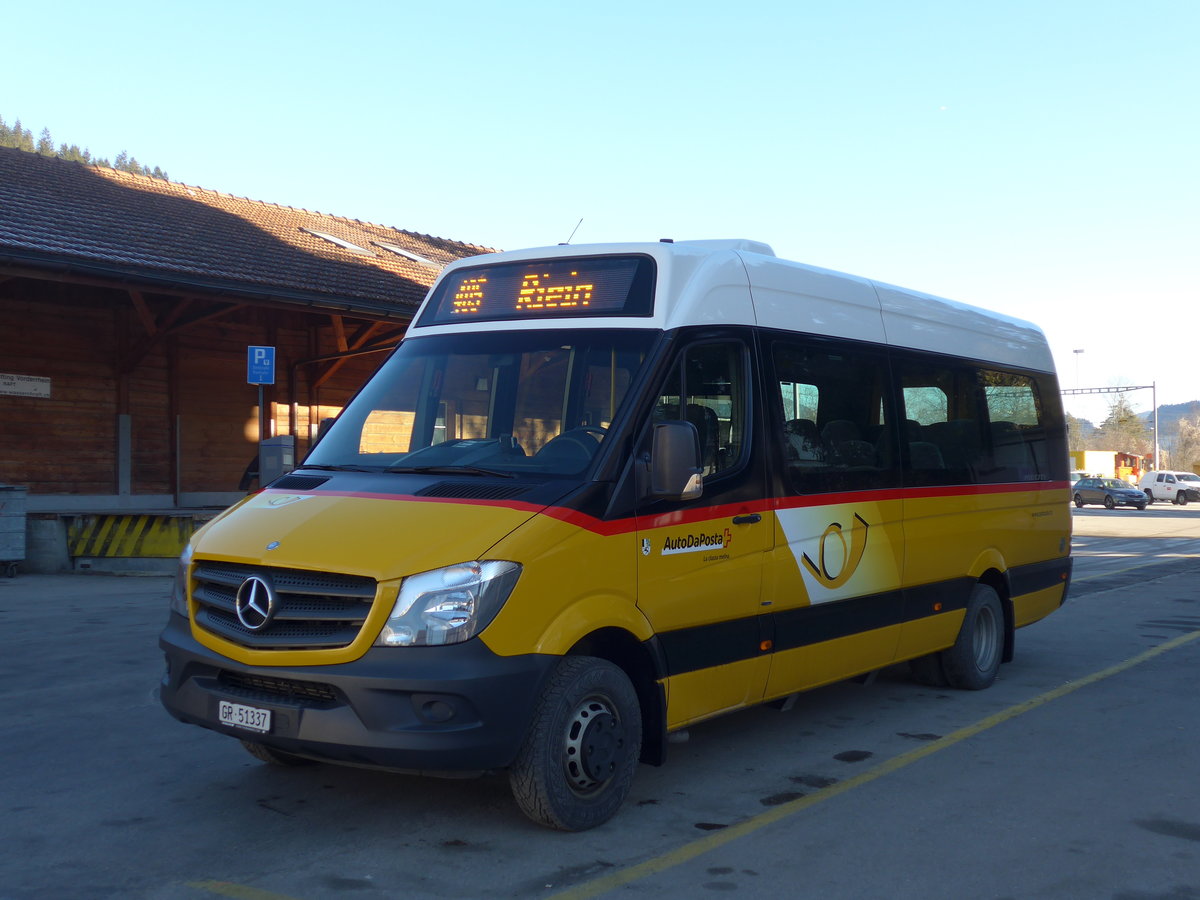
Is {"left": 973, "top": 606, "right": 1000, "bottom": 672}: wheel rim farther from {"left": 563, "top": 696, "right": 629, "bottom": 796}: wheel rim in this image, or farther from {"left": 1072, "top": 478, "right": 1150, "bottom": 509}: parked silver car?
{"left": 1072, "top": 478, "right": 1150, "bottom": 509}: parked silver car

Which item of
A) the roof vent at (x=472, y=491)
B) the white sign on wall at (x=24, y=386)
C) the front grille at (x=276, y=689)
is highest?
the white sign on wall at (x=24, y=386)

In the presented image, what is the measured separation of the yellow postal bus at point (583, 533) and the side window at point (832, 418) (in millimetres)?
19

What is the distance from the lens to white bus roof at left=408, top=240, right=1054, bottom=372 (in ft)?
18.7

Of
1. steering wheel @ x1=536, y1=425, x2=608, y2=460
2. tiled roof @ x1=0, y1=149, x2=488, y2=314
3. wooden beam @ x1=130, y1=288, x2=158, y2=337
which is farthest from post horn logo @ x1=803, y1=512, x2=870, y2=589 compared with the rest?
wooden beam @ x1=130, y1=288, x2=158, y2=337

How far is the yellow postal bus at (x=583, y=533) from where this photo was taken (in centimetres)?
455

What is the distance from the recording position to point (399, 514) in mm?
4867

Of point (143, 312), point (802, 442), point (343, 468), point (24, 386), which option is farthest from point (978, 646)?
point (24, 386)

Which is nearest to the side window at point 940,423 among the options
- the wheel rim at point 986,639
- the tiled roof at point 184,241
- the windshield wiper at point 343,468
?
the wheel rim at point 986,639

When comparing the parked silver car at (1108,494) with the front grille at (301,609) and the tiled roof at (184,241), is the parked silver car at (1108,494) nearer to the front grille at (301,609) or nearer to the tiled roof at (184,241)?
the tiled roof at (184,241)

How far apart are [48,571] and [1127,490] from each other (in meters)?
47.4

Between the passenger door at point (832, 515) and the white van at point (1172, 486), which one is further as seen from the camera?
the white van at point (1172, 486)

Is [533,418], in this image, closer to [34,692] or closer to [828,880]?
[828,880]

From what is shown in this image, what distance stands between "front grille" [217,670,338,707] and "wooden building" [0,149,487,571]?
1228 centimetres

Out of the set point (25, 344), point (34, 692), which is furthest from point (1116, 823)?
point (25, 344)
